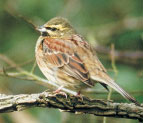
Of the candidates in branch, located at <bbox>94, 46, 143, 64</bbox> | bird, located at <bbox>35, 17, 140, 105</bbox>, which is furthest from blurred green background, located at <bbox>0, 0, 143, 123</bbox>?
bird, located at <bbox>35, 17, 140, 105</bbox>

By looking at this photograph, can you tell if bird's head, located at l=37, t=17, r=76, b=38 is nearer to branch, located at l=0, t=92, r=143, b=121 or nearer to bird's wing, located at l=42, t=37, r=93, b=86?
bird's wing, located at l=42, t=37, r=93, b=86

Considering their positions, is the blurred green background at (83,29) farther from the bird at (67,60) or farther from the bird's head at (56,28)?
the bird at (67,60)

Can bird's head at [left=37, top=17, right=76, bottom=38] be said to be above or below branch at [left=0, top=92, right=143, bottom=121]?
above

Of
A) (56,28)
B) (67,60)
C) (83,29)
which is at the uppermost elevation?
(83,29)

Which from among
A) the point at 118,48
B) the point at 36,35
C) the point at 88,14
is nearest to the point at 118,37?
the point at 118,48

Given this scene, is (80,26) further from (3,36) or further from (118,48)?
(3,36)

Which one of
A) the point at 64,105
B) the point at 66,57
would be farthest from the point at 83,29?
Result: the point at 64,105

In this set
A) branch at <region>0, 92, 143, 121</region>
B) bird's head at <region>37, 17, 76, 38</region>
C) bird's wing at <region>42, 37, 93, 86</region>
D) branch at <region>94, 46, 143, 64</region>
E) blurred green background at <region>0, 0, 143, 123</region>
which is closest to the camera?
branch at <region>0, 92, 143, 121</region>

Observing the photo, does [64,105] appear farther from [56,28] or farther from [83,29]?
[83,29]

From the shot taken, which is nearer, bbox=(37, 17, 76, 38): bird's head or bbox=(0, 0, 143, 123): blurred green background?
bbox=(37, 17, 76, 38): bird's head
